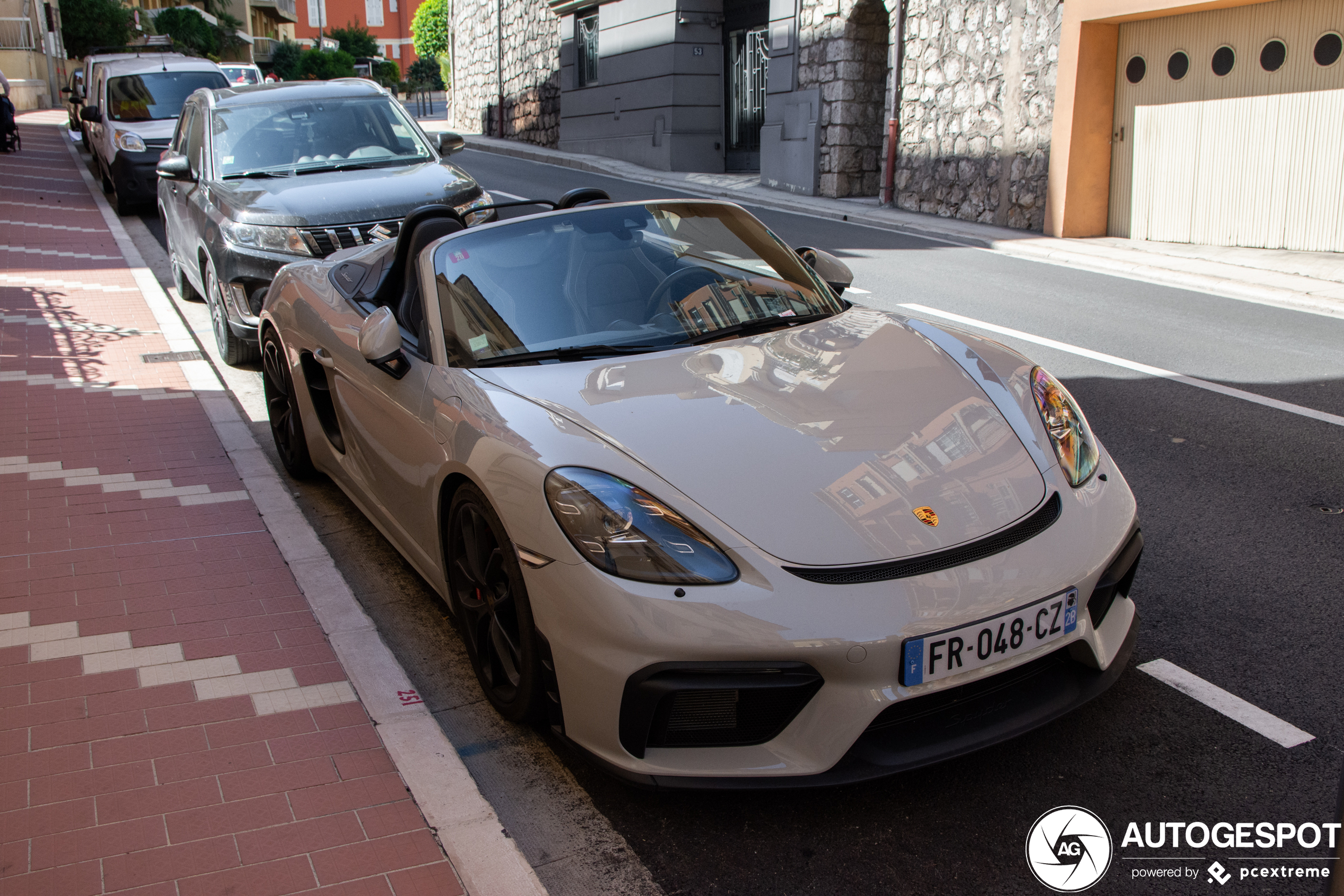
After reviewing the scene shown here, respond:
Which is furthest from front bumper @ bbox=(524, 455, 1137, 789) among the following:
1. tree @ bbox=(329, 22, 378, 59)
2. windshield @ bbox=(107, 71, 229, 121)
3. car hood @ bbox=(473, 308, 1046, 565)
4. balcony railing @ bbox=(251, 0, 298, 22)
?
tree @ bbox=(329, 22, 378, 59)

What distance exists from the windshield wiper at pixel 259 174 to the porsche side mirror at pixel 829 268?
487 centimetres

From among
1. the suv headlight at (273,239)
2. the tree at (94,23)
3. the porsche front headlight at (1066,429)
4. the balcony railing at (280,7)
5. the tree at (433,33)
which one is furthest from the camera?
the tree at (433,33)

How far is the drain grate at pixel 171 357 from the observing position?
25.2 ft

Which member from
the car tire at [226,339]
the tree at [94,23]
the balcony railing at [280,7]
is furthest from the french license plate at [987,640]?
the balcony railing at [280,7]

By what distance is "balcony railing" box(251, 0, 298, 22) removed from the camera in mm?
70375

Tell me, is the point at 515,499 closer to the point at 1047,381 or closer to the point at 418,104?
the point at 1047,381

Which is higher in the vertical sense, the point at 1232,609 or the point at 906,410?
the point at 906,410

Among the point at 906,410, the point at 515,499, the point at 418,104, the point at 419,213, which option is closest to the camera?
the point at 515,499

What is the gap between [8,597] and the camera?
415cm

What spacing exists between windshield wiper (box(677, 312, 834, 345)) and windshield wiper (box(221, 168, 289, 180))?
18.0ft

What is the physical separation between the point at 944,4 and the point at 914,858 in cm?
1594

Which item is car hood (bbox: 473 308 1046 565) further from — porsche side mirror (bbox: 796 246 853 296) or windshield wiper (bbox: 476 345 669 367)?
porsche side mirror (bbox: 796 246 853 296)

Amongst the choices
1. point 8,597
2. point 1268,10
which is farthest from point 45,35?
point 8,597

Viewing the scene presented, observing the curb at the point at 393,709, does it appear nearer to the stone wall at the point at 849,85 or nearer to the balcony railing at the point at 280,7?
the stone wall at the point at 849,85
